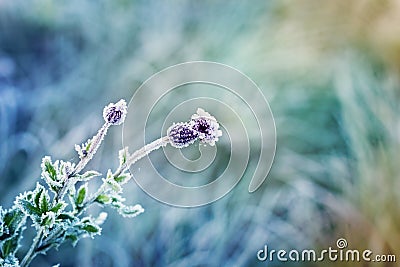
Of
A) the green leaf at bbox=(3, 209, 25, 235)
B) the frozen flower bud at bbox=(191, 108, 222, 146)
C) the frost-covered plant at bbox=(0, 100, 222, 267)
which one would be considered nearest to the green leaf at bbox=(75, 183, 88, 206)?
the frost-covered plant at bbox=(0, 100, 222, 267)

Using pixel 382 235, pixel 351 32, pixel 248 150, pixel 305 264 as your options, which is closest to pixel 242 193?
pixel 248 150

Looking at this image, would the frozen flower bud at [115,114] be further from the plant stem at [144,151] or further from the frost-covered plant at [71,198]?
the plant stem at [144,151]

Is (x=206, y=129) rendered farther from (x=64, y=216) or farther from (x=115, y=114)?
(x=64, y=216)

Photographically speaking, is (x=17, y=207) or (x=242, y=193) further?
(x=242, y=193)

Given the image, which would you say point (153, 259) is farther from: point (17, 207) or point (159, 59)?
point (159, 59)

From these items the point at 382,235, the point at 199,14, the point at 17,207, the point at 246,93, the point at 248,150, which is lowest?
the point at 17,207
